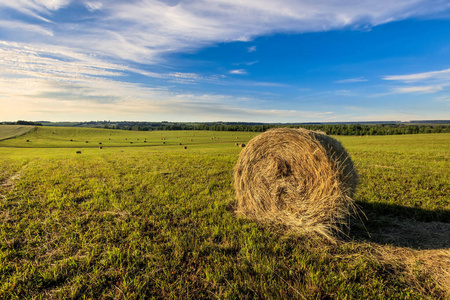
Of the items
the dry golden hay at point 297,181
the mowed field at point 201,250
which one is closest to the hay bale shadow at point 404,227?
the mowed field at point 201,250

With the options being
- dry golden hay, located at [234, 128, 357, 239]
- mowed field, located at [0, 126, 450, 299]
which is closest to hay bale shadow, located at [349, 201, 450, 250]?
mowed field, located at [0, 126, 450, 299]

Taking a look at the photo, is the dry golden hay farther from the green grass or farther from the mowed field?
the green grass

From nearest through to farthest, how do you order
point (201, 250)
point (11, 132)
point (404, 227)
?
point (201, 250)
point (404, 227)
point (11, 132)

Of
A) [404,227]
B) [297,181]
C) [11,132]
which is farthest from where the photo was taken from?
[11,132]

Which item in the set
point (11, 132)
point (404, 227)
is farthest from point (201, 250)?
point (11, 132)

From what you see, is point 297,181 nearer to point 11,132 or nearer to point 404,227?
point 404,227

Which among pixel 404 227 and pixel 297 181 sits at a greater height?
pixel 297 181

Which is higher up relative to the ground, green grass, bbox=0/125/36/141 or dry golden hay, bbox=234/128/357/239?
green grass, bbox=0/125/36/141

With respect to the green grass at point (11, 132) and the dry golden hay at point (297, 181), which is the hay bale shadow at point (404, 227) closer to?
the dry golden hay at point (297, 181)

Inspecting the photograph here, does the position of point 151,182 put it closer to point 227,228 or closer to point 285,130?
point 227,228

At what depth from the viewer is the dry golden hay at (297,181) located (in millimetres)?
4676

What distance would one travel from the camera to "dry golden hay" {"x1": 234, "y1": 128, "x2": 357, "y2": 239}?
15.3ft

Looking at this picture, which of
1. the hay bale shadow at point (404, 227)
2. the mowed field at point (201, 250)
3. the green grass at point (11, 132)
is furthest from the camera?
the green grass at point (11, 132)

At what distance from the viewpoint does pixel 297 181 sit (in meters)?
5.31
